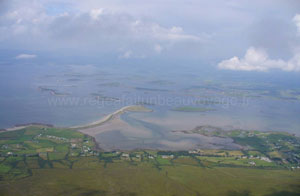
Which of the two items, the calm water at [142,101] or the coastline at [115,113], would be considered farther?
the calm water at [142,101]

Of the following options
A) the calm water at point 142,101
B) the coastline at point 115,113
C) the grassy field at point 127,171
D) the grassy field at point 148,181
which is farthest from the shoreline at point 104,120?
the grassy field at point 148,181

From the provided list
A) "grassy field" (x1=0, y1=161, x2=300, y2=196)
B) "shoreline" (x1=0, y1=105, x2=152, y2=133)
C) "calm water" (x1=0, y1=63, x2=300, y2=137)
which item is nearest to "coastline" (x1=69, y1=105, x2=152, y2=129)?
"shoreline" (x1=0, y1=105, x2=152, y2=133)

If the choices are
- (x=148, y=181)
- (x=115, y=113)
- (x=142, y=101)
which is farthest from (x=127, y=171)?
(x=142, y=101)

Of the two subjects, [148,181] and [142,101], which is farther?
[142,101]

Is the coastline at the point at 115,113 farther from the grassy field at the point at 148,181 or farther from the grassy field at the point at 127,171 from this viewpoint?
the grassy field at the point at 148,181

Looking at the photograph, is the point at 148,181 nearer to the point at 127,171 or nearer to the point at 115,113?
the point at 127,171

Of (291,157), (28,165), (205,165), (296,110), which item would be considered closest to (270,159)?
(291,157)

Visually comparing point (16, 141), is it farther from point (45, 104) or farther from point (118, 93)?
point (118, 93)

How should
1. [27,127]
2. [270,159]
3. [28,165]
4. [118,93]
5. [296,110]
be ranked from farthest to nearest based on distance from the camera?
[118,93] < [296,110] < [27,127] < [270,159] < [28,165]
